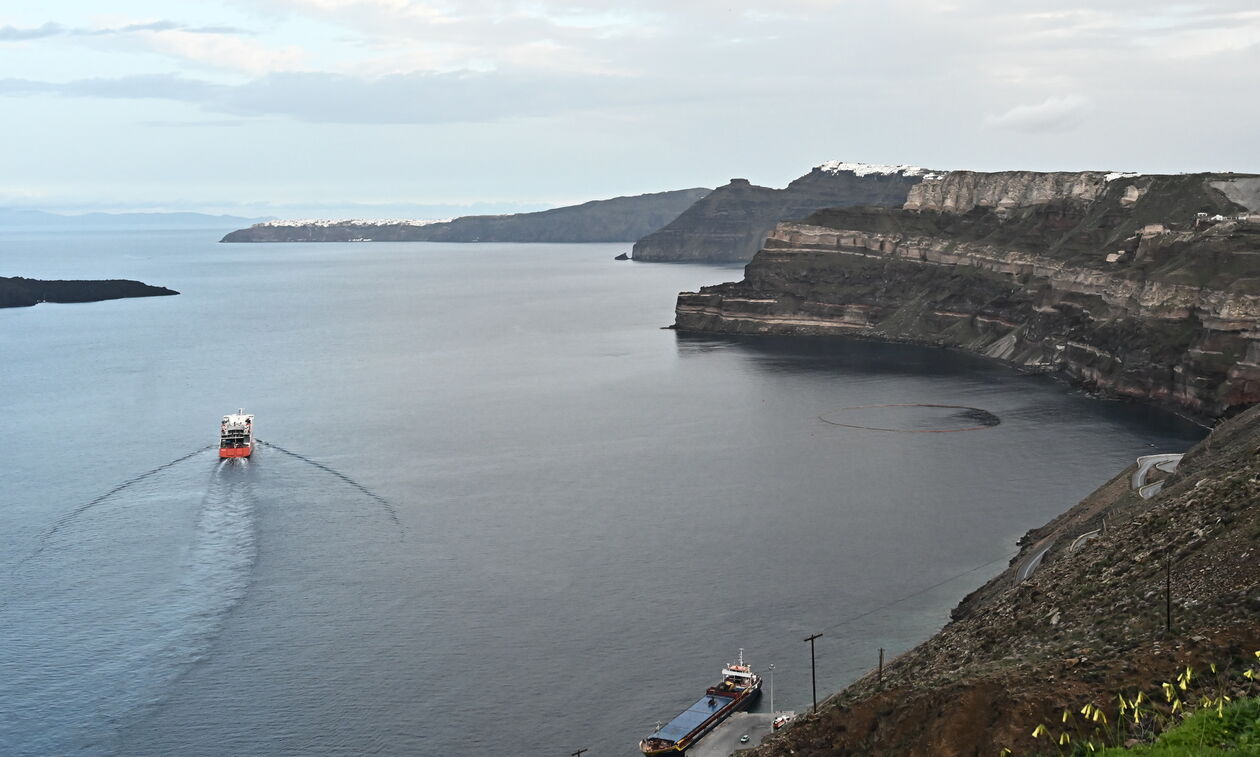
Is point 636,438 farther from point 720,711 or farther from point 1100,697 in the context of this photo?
point 1100,697

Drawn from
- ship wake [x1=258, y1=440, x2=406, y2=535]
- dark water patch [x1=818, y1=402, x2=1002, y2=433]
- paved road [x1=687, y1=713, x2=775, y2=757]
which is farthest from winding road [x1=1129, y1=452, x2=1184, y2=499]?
ship wake [x1=258, y1=440, x2=406, y2=535]

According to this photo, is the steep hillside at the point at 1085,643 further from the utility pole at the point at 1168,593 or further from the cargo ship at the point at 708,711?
the cargo ship at the point at 708,711

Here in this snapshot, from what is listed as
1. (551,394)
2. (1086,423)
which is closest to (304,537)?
(551,394)

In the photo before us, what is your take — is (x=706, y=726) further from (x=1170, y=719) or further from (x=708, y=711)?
(x=1170, y=719)

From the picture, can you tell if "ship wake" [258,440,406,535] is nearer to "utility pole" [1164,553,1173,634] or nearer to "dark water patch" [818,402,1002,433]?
"dark water patch" [818,402,1002,433]

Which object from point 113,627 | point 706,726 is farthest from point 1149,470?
point 113,627
